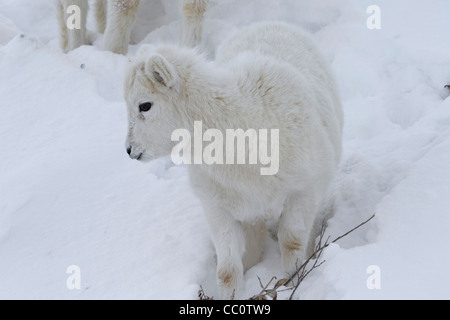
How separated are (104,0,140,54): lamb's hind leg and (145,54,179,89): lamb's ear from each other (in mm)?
4232

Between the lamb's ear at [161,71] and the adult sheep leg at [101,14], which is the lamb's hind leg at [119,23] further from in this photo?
the lamb's ear at [161,71]

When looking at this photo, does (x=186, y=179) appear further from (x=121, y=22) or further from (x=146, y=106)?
(x=121, y=22)

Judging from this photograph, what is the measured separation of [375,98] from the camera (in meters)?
6.52

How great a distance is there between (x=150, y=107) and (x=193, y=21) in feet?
13.4

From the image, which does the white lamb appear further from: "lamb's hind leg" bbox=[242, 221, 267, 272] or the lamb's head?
"lamb's hind leg" bbox=[242, 221, 267, 272]

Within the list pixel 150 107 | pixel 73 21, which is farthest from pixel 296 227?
pixel 73 21

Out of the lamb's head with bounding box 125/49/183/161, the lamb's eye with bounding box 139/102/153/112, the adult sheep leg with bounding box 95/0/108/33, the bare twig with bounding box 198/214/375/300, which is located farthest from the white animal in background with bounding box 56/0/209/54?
the bare twig with bounding box 198/214/375/300

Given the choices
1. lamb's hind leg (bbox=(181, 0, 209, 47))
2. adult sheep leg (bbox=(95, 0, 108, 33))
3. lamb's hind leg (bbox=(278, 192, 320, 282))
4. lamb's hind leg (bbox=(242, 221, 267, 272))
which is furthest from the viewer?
adult sheep leg (bbox=(95, 0, 108, 33))

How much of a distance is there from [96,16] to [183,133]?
538cm

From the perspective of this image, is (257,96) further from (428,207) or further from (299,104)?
(428,207)

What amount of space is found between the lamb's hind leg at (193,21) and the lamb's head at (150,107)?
3847mm

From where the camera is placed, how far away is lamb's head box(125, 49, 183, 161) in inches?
148

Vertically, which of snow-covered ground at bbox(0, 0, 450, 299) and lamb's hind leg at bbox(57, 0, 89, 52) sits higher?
lamb's hind leg at bbox(57, 0, 89, 52)

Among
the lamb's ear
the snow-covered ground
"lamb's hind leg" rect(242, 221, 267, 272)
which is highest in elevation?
the lamb's ear
